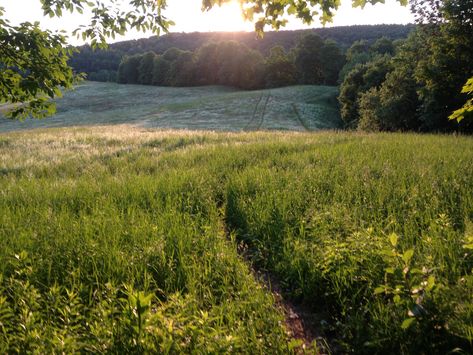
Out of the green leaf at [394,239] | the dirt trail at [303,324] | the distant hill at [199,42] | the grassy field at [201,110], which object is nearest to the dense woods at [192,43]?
the distant hill at [199,42]

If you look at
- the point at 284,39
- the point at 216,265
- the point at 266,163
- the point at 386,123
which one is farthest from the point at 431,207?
the point at 284,39

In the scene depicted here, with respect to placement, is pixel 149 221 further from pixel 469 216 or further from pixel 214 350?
pixel 469 216

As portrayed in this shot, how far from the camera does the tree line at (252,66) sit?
249 ft

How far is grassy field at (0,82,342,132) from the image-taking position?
41.1 metres

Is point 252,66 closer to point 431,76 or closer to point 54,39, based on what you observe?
point 431,76

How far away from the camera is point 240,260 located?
13.2 feet

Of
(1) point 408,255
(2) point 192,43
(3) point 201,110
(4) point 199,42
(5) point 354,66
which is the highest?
(4) point 199,42

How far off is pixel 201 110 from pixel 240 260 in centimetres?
4707

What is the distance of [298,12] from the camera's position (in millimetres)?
4340

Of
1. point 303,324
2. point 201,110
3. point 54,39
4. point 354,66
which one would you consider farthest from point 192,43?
point 303,324

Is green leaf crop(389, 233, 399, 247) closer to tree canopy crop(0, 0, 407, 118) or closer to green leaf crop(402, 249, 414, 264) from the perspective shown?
green leaf crop(402, 249, 414, 264)

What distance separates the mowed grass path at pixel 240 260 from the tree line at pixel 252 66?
7305 cm

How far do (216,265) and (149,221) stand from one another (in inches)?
58.2

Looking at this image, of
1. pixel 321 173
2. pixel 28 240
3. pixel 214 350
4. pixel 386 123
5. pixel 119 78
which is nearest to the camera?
pixel 214 350
